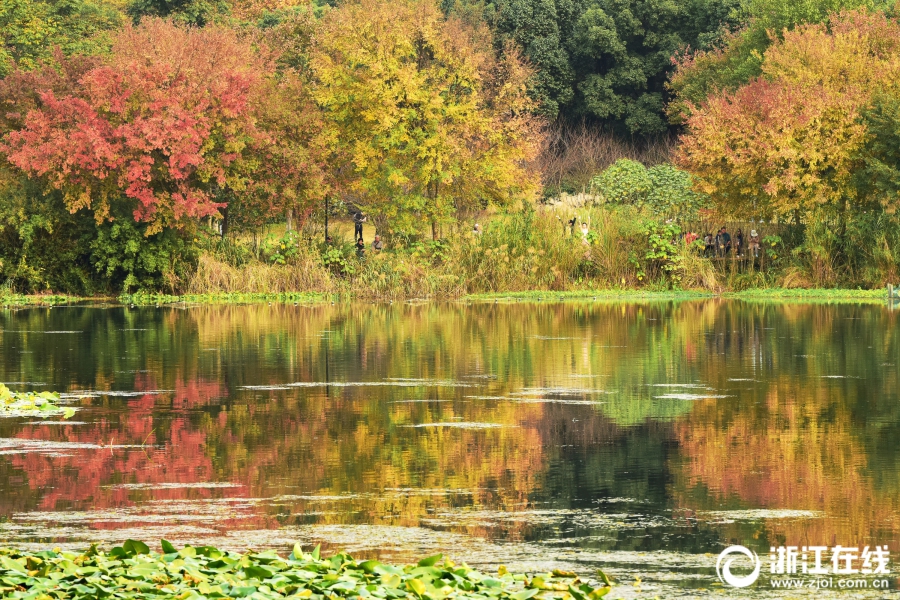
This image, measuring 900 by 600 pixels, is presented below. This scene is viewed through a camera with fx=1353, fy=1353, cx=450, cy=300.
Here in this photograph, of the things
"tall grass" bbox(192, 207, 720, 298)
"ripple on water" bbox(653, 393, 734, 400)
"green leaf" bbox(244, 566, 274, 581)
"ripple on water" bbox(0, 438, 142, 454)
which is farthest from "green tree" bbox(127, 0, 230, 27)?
"green leaf" bbox(244, 566, 274, 581)

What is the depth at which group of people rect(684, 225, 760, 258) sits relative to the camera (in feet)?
138

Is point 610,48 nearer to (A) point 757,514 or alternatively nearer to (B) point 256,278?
(B) point 256,278

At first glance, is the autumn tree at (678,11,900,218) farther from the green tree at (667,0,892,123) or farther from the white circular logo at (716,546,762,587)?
the white circular logo at (716,546,762,587)

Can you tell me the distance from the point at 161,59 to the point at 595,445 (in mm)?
29123

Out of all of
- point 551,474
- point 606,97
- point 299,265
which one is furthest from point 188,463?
point 606,97

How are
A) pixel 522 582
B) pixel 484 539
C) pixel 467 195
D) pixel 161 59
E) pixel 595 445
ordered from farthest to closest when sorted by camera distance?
pixel 467 195 < pixel 161 59 < pixel 595 445 < pixel 484 539 < pixel 522 582

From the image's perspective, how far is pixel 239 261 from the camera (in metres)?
41.3

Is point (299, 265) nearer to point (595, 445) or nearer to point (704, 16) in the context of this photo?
point (595, 445)

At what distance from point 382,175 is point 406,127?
171cm

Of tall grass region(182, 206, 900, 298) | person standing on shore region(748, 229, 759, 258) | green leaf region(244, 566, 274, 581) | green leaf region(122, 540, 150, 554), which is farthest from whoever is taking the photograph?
person standing on shore region(748, 229, 759, 258)

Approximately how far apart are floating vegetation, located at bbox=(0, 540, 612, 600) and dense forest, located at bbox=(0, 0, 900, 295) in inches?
1214

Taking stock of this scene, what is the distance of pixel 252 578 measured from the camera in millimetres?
7504

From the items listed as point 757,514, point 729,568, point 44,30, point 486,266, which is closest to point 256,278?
point 486,266

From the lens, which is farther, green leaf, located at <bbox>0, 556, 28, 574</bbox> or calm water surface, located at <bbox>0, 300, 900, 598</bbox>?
calm water surface, located at <bbox>0, 300, 900, 598</bbox>
